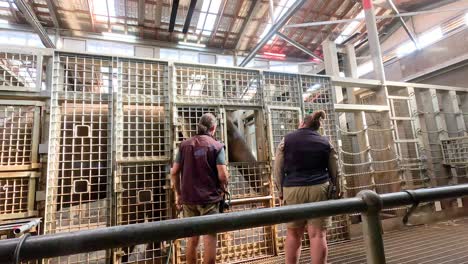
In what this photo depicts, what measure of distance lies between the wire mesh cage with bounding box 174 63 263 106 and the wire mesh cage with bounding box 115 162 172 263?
0.85m

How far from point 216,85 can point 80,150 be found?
63.5 inches

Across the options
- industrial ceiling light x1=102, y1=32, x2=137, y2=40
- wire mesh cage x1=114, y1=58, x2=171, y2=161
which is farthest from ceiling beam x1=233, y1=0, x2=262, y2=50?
wire mesh cage x1=114, y1=58, x2=171, y2=161

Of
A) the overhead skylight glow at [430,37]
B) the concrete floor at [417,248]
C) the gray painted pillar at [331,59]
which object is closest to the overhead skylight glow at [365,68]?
the overhead skylight glow at [430,37]

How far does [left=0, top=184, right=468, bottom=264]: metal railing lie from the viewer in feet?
1.57

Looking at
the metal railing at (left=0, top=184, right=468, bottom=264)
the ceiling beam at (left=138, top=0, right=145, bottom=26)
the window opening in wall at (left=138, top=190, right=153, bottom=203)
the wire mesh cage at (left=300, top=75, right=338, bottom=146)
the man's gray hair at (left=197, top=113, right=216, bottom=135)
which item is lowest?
the window opening in wall at (left=138, top=190, right=153, bottom=203)

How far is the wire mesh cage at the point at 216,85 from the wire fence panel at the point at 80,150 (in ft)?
2.51

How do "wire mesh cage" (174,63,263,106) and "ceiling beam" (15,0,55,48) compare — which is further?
"ceiling beam" (15,0,55,48)

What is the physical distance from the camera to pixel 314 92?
374 cm

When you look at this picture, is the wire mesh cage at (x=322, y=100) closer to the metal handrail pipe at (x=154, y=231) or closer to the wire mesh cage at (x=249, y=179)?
the wire mesh cage at (x=249, y=179)

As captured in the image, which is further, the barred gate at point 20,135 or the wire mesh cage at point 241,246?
the wire mesh cage at point 241,246

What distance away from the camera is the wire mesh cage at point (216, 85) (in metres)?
2.92

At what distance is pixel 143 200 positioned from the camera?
253 cm

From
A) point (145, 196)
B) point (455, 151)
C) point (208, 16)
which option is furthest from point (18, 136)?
point (455, 151)

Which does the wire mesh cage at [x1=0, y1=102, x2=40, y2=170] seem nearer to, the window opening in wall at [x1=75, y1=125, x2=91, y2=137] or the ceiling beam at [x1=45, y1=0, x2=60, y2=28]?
the window opening in wall at [x1=75, y1=125, x2=91, y2=137]
